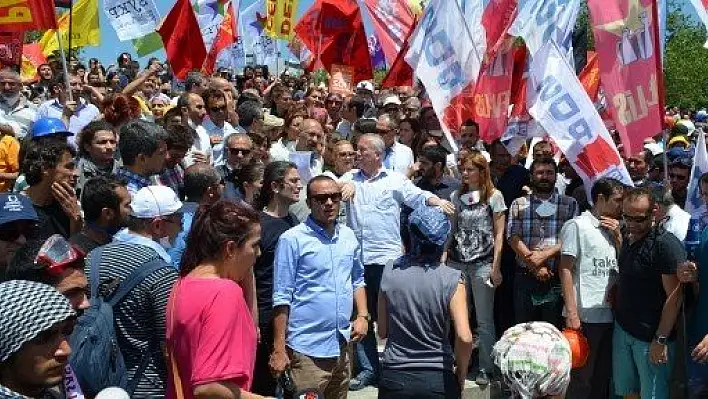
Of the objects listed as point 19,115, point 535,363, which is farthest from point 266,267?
point 19,115

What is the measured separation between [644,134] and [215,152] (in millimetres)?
3601

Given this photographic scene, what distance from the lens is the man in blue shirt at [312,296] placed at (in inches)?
214

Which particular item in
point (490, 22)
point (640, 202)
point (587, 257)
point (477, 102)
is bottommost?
point (587, 257)

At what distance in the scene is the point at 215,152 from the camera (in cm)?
827

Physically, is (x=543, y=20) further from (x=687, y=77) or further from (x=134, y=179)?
(x=687, y=77)

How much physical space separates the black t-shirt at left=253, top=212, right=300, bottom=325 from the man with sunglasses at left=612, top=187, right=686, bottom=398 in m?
2.26

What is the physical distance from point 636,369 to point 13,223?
418 cm

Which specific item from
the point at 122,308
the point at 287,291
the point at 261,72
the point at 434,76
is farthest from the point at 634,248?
the point at 261,72

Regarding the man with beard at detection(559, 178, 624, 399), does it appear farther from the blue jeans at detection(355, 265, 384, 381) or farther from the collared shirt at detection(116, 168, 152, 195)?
the collared shirt at detection(116, 168, 152, 195)

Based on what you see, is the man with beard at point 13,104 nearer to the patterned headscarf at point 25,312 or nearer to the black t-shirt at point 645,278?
the black t-shirt at point 645,278

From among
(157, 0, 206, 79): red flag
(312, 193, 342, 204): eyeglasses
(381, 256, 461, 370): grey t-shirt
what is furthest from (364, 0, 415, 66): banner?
(381, 256, 461, 370): grey t-shirt

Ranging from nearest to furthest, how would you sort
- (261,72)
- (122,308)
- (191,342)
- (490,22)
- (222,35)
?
(191,342) → (122,308) → (490,22) → (222,35) → (261,72)

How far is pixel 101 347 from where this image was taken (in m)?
3.59

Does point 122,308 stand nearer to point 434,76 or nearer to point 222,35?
point 434,76
